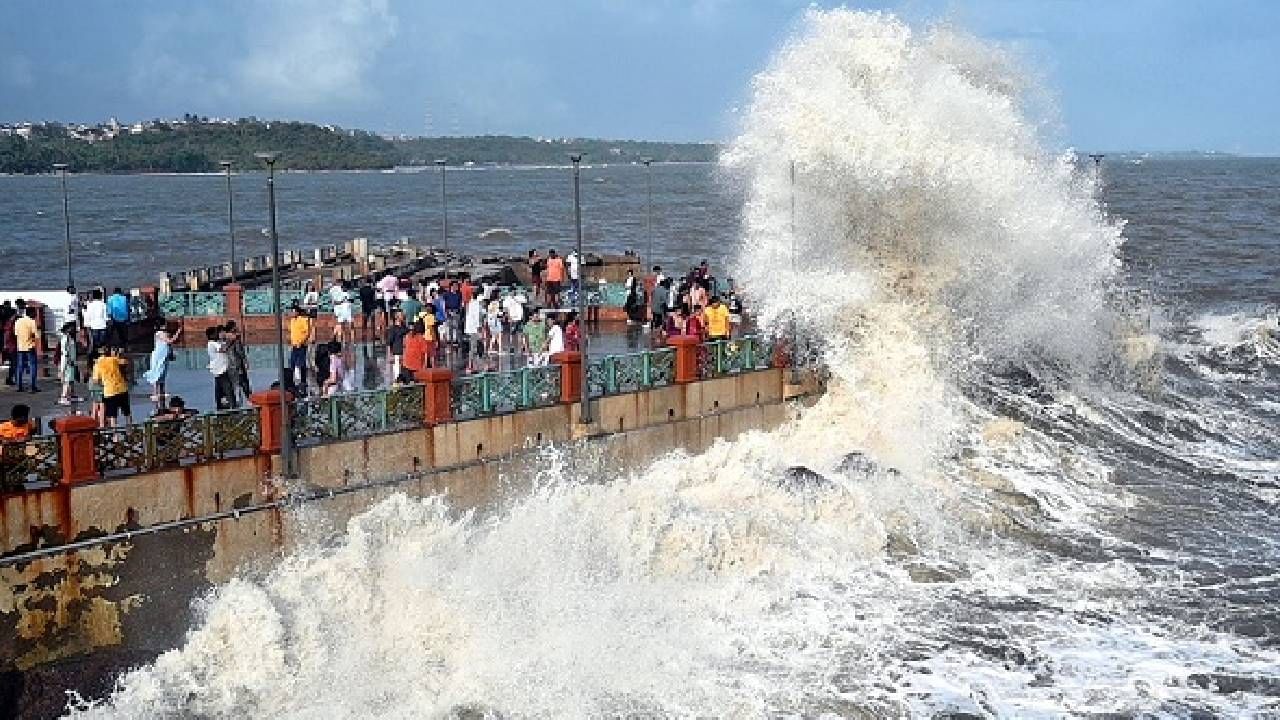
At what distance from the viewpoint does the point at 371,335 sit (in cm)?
2216

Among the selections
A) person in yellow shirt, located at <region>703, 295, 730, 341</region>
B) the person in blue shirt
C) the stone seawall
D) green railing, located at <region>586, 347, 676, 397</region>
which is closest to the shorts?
the stone seawall

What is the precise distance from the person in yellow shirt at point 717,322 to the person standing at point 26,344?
9.50m

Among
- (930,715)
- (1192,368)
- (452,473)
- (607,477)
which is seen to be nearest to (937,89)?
(1192,368)

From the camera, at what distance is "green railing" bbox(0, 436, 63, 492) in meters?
12.5

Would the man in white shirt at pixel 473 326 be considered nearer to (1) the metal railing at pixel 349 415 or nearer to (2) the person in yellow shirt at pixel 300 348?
(1) the metal railing at pixel 349 415

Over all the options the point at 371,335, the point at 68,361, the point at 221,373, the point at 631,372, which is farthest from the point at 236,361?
the point at 371,335

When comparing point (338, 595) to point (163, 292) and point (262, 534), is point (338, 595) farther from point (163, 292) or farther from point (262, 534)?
point (163, 292)

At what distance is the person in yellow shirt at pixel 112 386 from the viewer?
47.7ft

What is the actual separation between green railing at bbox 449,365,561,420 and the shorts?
3.70 m

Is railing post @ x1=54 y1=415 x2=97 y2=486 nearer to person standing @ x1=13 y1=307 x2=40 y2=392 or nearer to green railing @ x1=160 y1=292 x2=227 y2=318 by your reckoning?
person standing @ x1=13 y1=307 x2=40 y2=392

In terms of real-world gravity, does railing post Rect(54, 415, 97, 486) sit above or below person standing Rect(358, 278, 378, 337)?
below

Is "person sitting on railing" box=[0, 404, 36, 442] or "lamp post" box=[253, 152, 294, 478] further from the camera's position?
"lamp post" box=[253, 152, 294, 478]

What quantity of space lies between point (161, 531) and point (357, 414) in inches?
104

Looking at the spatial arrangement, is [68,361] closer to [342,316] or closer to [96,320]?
[96,320]
